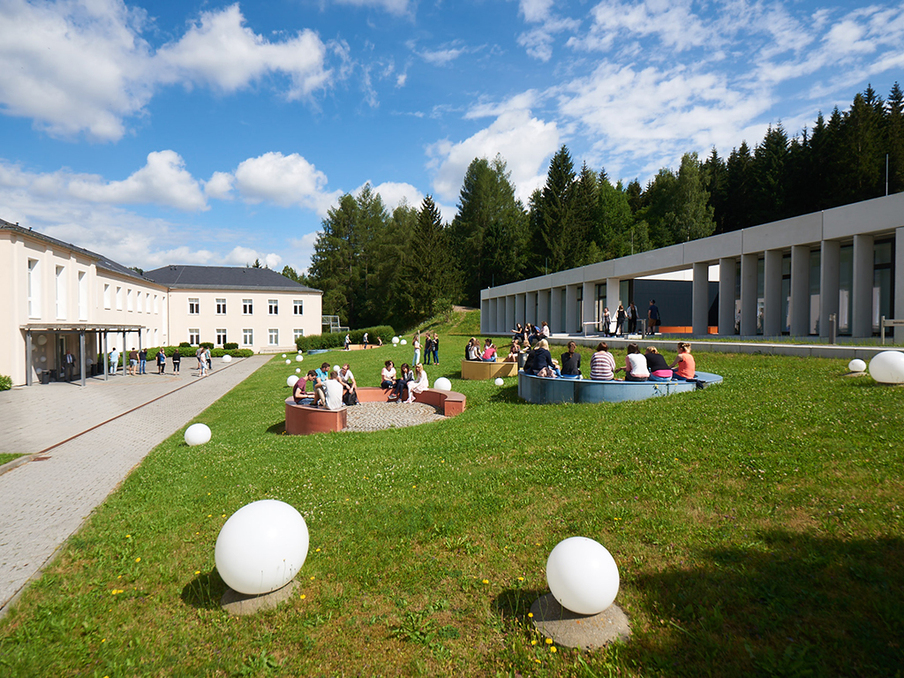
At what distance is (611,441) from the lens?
8078 millimetres

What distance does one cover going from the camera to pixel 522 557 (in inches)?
→ 198

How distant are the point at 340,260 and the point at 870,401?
227 feet

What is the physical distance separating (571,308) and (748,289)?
44.6 ft

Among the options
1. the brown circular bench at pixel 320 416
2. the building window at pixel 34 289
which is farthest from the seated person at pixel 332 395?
the building window at pixel 34 289

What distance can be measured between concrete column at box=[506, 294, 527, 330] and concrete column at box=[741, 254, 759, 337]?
21.1 meters

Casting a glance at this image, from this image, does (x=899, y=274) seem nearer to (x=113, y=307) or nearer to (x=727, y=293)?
(x=727, y=293)

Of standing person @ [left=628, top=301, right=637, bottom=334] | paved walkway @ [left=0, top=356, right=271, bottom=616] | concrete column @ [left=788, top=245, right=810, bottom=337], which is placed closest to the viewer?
paved walkway @ [left=0, top=356, right=271, bottom=616]

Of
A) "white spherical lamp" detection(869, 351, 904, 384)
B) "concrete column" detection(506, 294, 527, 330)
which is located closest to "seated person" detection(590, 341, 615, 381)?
"white spherical lamp" detection(869, 351, 904, 384)

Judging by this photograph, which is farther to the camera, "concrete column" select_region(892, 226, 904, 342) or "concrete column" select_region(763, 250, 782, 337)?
"concrete column" select_region(763, 250, 782, 337)

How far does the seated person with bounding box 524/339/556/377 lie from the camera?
14353 mm

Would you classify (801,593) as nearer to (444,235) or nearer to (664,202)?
(444,235)

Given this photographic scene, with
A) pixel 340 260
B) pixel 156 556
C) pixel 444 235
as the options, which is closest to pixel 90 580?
pixel 156 556

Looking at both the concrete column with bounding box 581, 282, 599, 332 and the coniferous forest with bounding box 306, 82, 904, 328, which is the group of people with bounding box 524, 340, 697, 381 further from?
the coniferous forest with bounding box 306, 82, 904, 328

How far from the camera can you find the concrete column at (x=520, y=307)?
140 feet
